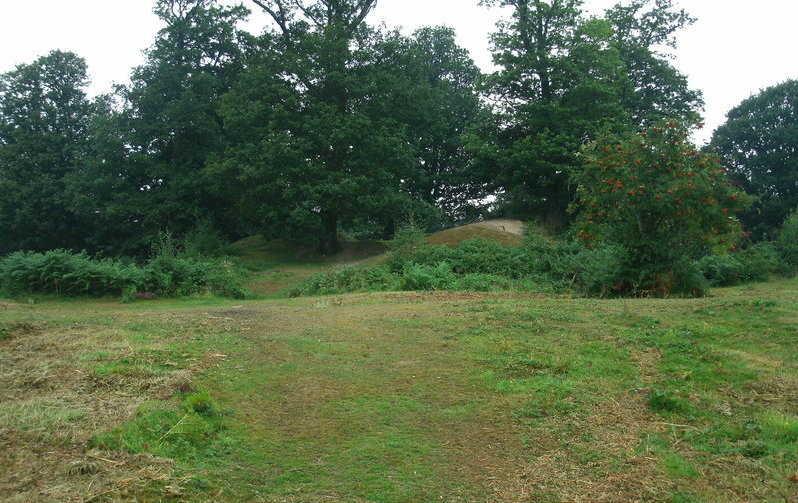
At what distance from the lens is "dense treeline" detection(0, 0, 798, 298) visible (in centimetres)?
2797

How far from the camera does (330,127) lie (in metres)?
27.3

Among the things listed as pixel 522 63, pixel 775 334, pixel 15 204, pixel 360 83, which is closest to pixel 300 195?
pixel 360 83

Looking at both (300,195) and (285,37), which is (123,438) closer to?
(300,195)

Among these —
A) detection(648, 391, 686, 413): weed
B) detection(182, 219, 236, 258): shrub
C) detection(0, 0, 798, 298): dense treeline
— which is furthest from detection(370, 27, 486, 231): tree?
detection(648, 391, 686, 413): weed

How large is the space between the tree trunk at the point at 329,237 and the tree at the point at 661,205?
55.6ft

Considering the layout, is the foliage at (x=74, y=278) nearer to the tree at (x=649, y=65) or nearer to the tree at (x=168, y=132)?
the tree at (x=168, y=132)

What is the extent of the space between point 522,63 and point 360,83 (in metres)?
8.20

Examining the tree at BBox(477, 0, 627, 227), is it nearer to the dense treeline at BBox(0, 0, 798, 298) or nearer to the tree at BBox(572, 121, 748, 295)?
the dense treeline at BBox(0, 0, 798, 298)

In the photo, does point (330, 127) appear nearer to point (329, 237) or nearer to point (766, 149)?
point (329, 237)

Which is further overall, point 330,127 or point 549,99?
point 549,99

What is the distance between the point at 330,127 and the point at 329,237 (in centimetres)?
522

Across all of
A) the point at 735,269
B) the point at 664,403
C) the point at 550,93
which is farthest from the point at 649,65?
the point at 664,403

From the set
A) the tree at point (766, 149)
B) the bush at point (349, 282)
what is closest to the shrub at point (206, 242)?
the bush at point (349, 282)

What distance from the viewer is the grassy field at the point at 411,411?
4.49m
